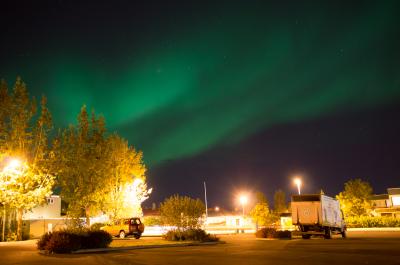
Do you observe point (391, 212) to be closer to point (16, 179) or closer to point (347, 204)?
point (347, 204)

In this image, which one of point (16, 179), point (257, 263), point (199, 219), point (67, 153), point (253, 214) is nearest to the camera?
point (257, 263)

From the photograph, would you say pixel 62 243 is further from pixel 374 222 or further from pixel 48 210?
pixel 48 210

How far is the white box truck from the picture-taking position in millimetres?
30569

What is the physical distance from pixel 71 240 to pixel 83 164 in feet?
38.1

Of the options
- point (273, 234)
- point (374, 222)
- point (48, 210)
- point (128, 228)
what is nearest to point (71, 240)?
point (128, 228)

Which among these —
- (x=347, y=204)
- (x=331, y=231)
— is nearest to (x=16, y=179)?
(x=331, y=231)

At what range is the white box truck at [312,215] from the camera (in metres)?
30.6

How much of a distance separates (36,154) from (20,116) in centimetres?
322

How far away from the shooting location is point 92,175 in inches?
1262

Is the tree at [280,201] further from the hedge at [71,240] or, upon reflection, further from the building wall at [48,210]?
the hedge at [71,240]

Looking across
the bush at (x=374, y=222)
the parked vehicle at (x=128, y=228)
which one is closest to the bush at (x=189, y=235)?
the parked vehicle at (x=128, y=228)

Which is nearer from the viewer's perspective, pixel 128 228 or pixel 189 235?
pixel 189 235

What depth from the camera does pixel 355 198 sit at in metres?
63.2

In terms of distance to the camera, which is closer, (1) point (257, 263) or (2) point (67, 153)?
(1) point (257, 263)
